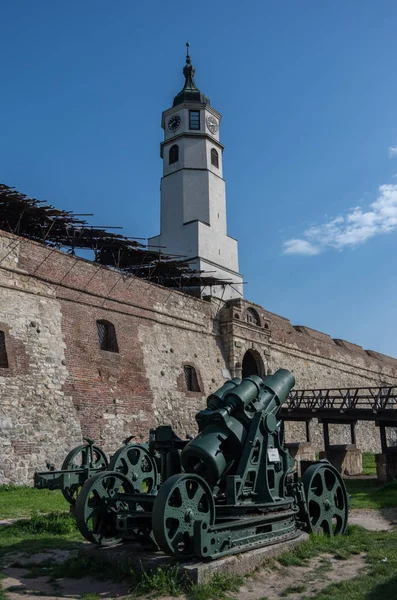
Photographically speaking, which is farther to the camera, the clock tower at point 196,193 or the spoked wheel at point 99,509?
the clock tower at point 196,193

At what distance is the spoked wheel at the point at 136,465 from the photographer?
8266 millimetres

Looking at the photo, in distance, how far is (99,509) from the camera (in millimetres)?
6488

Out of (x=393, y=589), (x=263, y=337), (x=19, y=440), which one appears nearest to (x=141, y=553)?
(x=393, y=589)

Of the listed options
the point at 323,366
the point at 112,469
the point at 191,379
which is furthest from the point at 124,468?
the point at 323,366

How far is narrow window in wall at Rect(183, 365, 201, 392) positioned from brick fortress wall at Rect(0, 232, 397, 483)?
184mm

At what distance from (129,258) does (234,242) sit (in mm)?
8050

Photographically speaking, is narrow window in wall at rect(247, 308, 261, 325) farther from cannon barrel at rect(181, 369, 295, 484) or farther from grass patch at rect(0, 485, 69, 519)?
cannon barrel at rect(181, 369, 295, 484)

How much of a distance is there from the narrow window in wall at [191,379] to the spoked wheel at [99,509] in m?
12.4

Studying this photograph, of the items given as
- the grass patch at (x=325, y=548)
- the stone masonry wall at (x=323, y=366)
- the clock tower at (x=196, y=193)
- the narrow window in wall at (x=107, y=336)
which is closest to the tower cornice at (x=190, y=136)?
the clock tower at (x=196, y=193)

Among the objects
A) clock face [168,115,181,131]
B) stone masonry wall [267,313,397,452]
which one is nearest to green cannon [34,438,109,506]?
stone masonry wall [267,313,397,452]

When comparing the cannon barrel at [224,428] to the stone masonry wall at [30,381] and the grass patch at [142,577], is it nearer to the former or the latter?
the grass patch at [142,577]

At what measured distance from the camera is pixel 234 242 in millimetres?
27719

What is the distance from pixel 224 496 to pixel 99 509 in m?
1.43

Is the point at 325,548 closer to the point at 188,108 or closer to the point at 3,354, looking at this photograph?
the point at 3,354
